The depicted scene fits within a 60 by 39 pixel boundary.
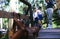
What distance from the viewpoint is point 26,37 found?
3123 mm

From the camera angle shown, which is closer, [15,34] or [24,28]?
[15,34]

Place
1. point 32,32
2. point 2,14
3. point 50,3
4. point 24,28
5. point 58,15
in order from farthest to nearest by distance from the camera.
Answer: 1. point 58,15
2. point 50,3
3. point 32,32
4. point 24,28
5. point 2,14

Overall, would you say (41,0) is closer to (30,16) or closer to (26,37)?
(30,16)

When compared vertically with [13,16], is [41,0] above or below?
above

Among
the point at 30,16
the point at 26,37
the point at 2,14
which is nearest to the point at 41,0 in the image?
the point at 30,16

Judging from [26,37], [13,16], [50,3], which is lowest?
[26,37]

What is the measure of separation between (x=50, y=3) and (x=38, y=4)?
4.43 metres

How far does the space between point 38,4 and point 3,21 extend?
7.46ft

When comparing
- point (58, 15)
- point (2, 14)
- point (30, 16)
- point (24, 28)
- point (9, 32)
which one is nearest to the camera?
point (2, 14)

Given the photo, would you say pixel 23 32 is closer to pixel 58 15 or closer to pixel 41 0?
pixel 58 15

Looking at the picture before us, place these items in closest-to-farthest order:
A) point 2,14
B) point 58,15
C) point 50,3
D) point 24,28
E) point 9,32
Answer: point 2,14 < point 9,32 < point 24,28 < point 50,3 < point 58,15

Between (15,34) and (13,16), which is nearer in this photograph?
(15,34)

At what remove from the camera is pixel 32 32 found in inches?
121

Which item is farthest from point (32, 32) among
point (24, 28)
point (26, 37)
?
point (24, 28)
